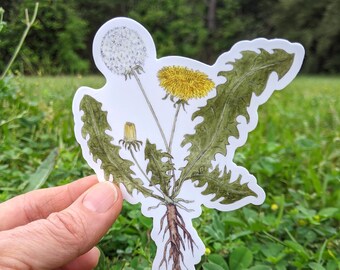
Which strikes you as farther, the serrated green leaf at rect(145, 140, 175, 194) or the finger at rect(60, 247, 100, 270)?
the finger at rect(60, 247, 100, 270)

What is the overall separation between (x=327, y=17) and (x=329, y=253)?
16.8m

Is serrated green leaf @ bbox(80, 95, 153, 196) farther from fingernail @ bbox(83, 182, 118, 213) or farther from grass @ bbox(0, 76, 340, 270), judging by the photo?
grass @ bbox(0, 76, 340, 270)

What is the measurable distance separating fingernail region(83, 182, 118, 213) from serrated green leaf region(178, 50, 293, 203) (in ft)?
0.39

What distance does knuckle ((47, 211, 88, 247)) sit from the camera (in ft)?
2.45

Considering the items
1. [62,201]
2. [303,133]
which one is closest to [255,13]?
[303,133]

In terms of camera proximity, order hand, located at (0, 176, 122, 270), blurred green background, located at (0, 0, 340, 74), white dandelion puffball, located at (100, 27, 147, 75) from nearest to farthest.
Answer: hand, located at (0, 176, 122, 270) → white dandelion puffball, located at (100, 27, 147, 75) → blurred green background, located at (0, 0, 340, 74)

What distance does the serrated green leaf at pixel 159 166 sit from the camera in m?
0.83

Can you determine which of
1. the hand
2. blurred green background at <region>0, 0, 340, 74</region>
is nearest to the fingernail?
the hand

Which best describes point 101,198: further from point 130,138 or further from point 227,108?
point 227,108

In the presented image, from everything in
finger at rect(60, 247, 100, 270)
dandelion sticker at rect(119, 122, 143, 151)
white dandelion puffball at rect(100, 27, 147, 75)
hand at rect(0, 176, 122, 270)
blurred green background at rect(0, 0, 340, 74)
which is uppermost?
white dandelion puffball at rect(100, 27, 147, 75)

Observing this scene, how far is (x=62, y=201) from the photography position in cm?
95

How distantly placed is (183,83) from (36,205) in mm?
395

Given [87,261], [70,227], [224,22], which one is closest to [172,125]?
[70,227]

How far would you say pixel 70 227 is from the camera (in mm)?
755
